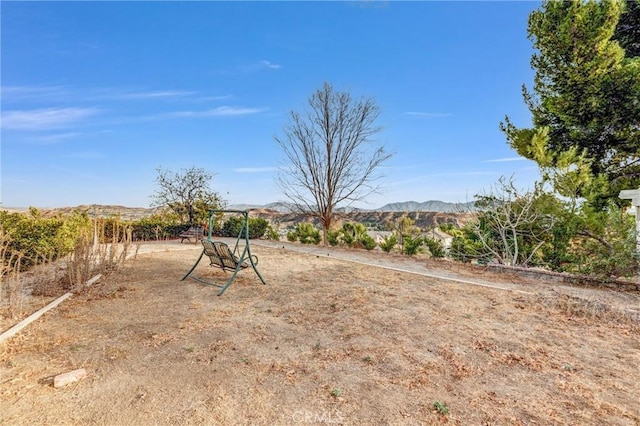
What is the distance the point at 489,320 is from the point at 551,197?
14.3 feet

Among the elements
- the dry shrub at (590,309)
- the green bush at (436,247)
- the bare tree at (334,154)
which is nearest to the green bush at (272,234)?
the bare tree at (334,154)

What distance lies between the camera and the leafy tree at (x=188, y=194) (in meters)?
14.1

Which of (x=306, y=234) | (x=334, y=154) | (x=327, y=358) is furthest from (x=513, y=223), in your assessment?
(x=306, y=234)

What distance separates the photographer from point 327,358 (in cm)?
263

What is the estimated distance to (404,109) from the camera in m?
12.0

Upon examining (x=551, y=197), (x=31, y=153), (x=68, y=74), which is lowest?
(x=551, y=197)

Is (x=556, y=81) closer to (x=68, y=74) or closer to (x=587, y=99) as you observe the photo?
(x=587, y=99)

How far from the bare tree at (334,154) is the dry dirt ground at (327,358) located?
285 inches

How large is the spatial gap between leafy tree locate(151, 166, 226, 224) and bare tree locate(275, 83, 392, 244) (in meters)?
4.61

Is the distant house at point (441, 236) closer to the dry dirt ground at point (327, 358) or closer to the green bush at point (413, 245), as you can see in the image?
the green bush at point (413, 245)

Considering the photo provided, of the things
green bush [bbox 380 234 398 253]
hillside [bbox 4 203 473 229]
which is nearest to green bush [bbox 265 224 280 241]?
hillside [bbox 4 203 473 229]

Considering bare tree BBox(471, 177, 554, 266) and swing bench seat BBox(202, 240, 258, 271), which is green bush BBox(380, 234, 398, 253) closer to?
bare tree BBox(471, 177, 554, 266)

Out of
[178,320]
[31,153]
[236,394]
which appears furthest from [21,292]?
[31,153]

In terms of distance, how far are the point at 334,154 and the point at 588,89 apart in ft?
25.5
